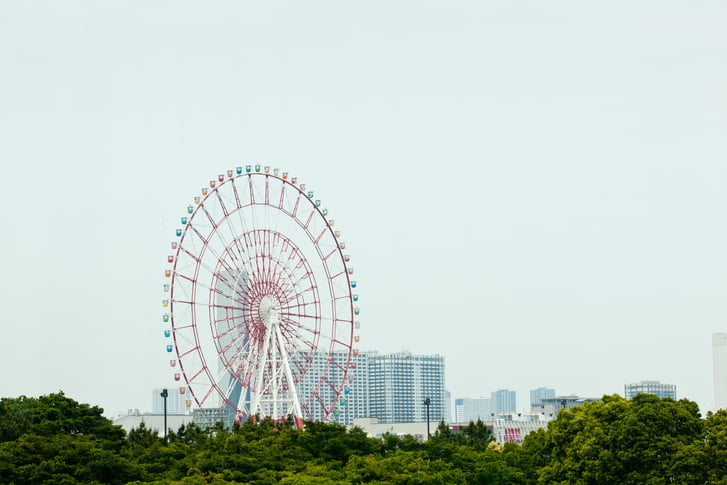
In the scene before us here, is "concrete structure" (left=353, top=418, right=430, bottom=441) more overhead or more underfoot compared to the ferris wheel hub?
more underfoot

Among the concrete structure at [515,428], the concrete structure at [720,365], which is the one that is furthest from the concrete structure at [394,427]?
the concrete structure at [720,365]

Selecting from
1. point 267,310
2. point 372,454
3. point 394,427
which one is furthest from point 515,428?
point 372,454

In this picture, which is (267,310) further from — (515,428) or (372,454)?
(515,428)

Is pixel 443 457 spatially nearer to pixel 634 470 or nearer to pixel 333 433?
pixel 333 433

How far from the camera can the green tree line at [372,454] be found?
4066 cm

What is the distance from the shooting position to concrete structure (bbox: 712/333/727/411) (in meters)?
179

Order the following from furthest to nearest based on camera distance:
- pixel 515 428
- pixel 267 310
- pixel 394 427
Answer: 1. pixel 394 427
2. pixel 515 428
3. pixel 267 310

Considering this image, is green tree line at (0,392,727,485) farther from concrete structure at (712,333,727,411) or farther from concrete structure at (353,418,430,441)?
concrete structure at (712,333,727,411)

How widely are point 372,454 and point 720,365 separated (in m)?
144

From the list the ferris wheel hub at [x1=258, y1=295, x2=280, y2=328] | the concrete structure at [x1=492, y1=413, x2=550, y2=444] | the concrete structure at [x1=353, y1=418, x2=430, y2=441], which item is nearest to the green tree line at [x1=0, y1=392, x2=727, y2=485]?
the ferris wheel hub at [x1=258, y1=295, x2=280, y2=328]

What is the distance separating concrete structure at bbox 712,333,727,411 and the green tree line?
436 feet

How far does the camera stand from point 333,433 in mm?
52750

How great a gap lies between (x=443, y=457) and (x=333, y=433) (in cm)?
569

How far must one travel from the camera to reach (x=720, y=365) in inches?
7067
